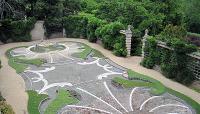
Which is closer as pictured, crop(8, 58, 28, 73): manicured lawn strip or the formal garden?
the formal garden

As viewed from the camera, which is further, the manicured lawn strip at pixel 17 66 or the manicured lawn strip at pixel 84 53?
the manicured lawn strip at pixel 84 53

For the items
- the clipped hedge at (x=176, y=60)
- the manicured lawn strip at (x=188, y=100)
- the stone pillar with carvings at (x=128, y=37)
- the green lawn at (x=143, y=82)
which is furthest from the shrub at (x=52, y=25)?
the manicured lawn strip at (x=188, y=100)

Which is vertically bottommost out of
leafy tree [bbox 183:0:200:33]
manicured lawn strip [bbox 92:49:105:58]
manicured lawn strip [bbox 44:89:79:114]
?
manicured lawn strip [bbox 44:89:79:114]

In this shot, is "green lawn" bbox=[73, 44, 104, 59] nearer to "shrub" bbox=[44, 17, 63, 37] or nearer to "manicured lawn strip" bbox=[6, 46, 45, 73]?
"manicured lawn strip" bbox=[6, 46, 45, 73]

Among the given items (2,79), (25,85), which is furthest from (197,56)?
(2,79)

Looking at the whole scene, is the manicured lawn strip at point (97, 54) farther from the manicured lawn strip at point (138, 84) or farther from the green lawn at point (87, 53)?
the manicured lawn strip at point (138, 84)

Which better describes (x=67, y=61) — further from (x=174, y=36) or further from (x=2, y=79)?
(x=174, y=36)

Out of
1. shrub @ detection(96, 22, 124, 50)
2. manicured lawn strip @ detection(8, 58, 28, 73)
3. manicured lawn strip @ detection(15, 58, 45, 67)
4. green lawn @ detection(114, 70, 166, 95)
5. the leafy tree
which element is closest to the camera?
green lawn @ detection(114, 70, 166, 95)

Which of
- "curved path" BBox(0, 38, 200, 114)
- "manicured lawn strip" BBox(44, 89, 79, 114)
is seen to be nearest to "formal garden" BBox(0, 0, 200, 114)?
"manicured lawn strip" BBox(44, 89, 79, 114)
